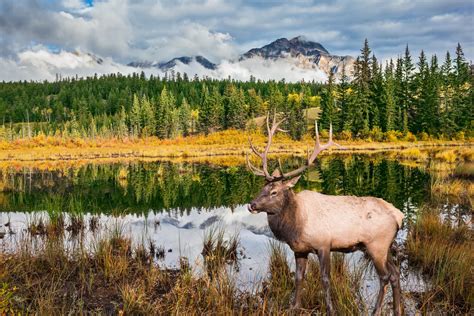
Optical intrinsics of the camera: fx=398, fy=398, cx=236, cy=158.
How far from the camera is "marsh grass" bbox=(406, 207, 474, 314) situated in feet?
18.6

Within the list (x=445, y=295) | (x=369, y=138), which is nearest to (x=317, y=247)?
(x=445, y=295)

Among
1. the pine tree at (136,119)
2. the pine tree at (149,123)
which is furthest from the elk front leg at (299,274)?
the pine tree at (136,119)

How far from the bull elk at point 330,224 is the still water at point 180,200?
72.1 inches

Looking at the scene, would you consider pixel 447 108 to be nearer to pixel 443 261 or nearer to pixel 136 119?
pixel 443 261

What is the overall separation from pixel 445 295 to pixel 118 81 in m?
181

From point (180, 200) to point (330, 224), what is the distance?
13.7m

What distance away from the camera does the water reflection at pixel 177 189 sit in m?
16.5

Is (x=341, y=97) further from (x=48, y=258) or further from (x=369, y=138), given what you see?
(x=48, y=258)

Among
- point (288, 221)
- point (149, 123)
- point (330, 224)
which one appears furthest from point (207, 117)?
point (330, 224)

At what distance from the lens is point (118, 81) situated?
174375mm

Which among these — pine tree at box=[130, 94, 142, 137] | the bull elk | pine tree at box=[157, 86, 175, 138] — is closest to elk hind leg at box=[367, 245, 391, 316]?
the bull elk

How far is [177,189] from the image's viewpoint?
2152 centimetres

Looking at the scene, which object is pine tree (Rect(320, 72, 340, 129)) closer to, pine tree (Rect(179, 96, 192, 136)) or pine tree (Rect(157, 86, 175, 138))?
pine tree (Rect(157, 86, 175, 138))

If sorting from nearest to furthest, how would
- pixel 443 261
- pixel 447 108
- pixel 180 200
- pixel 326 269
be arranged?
pixel 326 269, pixel 443 261, pixel 180 200, pixel 447 108
